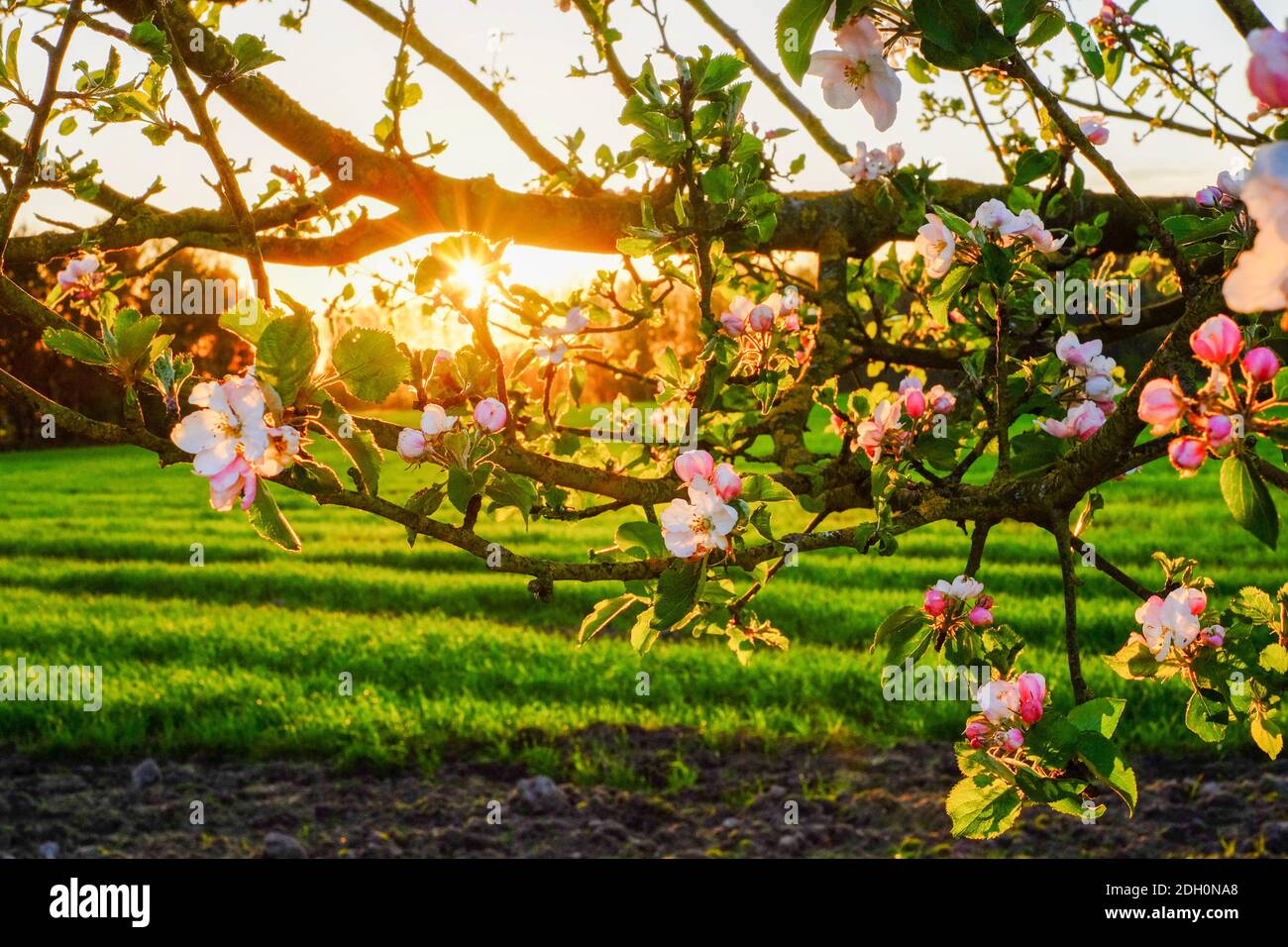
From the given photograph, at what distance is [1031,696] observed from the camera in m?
1.62

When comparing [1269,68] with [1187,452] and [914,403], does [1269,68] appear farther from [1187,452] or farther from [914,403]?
[914,403]

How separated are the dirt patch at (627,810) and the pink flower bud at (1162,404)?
3.56 meters

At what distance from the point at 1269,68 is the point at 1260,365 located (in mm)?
563

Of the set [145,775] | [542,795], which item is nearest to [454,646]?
[145,775]

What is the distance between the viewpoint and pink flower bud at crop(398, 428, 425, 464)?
154 centimetres

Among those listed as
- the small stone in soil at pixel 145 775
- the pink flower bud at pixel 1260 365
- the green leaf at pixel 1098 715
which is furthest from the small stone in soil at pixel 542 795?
the pink flower bud at pixel 1260 365

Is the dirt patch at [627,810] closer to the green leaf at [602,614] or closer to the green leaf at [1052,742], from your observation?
the green leaf at [602,614]

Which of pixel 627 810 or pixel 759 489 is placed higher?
pixel 759 489

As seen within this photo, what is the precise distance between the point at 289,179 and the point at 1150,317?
9.17 feet

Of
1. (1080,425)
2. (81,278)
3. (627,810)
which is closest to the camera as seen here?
(1080,425)

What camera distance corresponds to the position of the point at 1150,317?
11.1ft

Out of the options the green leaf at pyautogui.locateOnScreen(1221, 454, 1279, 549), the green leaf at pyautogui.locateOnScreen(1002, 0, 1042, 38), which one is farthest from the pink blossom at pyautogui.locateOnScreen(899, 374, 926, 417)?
the green leaf at pyautogui.locateOnScreen(1002, 0, 1042, 38)

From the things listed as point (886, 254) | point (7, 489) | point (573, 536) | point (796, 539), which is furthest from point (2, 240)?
point (7, 489)
